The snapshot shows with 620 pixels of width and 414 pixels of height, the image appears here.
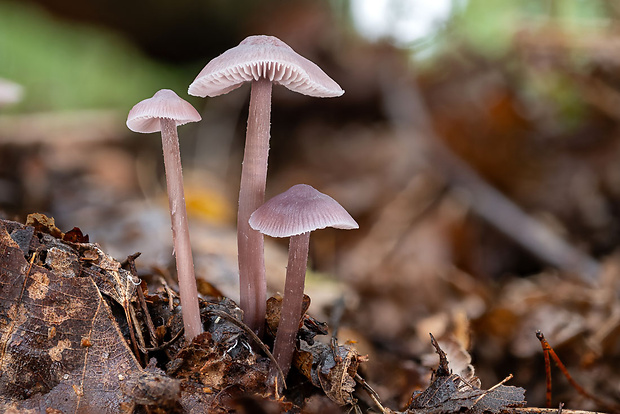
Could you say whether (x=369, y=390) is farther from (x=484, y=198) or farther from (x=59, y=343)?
(x=484, y=198)

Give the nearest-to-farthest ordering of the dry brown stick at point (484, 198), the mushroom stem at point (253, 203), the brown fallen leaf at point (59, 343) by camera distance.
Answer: the brown fallen leaf at point (59, 343)
the mushroom stem at point (253, 203)
the dry brown stick at point (484, 198)

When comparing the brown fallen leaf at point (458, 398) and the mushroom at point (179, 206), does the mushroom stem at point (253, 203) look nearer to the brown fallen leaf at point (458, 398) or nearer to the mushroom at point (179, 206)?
the mushroom at point (179, 206)

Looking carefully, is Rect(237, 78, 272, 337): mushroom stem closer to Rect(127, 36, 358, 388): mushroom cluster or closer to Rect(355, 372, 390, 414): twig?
Rect(127, 36, 358, 388): mushroom cluster

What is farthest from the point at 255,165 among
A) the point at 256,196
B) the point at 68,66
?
the point at 68,66

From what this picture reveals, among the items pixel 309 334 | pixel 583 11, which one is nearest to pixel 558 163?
pixel 583 11

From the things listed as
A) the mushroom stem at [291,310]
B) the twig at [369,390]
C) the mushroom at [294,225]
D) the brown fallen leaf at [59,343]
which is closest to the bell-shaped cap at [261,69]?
the mushroom at [294,225]

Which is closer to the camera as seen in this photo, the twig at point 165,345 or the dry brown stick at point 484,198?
the twig at point 165,345

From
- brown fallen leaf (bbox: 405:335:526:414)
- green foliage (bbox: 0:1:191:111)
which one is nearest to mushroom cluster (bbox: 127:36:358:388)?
brown fallen leaf (bbox: 405:335:526:414)
